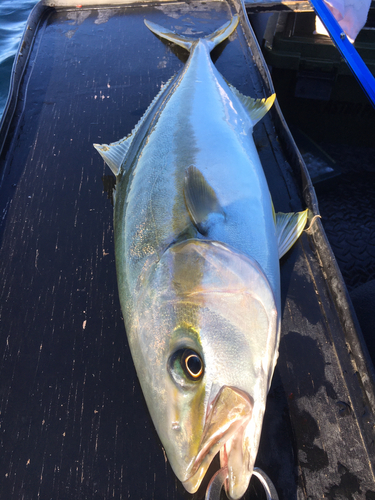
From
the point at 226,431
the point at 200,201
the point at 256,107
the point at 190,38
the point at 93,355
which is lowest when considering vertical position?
the point at 93,355

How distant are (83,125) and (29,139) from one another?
1.59 ft

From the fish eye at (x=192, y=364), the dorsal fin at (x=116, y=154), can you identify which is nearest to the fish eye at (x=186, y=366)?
the fish eye at (x=192, y=364)

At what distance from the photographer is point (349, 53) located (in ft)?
9.48

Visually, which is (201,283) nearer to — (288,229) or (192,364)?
(192,364)

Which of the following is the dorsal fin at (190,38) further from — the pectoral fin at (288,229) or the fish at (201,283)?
the pectoral fin at (288,229)

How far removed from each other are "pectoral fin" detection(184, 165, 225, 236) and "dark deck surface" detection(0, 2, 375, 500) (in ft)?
2.21

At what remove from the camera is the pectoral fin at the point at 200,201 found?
1.50 m

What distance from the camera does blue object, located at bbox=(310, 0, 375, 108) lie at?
2.72 meters

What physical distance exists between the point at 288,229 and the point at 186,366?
1083mm

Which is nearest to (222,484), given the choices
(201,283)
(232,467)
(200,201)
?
(232,467)

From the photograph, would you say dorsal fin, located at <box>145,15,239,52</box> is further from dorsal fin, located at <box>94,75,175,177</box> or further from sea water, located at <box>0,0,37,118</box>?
sea water, located at <box>0,0,37,118</box>

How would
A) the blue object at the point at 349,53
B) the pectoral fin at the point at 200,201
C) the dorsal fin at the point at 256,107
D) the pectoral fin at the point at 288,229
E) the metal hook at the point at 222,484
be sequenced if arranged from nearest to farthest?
the metal hook at the point at 222,484
the pectoral fin at the point at 200,201
the pectoral fin at the point at 288,229
the dorsal fin at the point at 256,107
the blue object at the point at 349,53

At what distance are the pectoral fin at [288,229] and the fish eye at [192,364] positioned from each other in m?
0.89

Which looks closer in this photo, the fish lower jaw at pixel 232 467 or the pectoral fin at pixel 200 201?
the fish lower jaw at pixel 232 467
